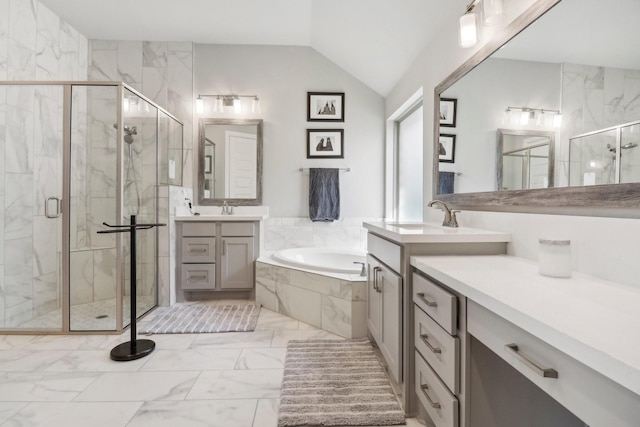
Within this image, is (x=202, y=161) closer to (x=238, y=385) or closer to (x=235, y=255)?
(x=235, y=255)

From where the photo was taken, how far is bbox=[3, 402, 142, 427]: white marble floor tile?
1393 millimetres

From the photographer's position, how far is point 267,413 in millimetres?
1466

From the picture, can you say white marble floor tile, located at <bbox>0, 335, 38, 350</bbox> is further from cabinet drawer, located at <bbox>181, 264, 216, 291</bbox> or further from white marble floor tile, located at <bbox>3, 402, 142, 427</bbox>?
cabinet drawer, located at <bbox>181, 264, 216, 291</bbox>

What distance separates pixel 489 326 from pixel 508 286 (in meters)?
0.13

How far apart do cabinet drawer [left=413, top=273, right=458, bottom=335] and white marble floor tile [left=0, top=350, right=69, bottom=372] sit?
2184 mm

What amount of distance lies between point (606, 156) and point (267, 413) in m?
1.69

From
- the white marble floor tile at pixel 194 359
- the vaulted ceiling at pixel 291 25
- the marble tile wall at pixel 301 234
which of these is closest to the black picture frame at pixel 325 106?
the vaulted ceiling at pixel 291 25

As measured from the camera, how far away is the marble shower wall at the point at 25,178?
2357 millimetres

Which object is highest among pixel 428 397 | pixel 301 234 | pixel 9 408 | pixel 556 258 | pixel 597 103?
pixel 597 103

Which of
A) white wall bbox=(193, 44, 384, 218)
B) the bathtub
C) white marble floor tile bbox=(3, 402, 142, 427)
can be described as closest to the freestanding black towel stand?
white marble floor tile bbox=(3, 402, 142, 427)

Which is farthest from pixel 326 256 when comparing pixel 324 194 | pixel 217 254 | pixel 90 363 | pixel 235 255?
pixel 90 363

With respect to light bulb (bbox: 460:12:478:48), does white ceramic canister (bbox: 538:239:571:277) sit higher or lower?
lower

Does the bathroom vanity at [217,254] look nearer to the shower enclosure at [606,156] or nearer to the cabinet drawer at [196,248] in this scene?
the cabinet drawer at [196,248]

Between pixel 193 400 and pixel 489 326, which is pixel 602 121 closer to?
pixel 489 326
